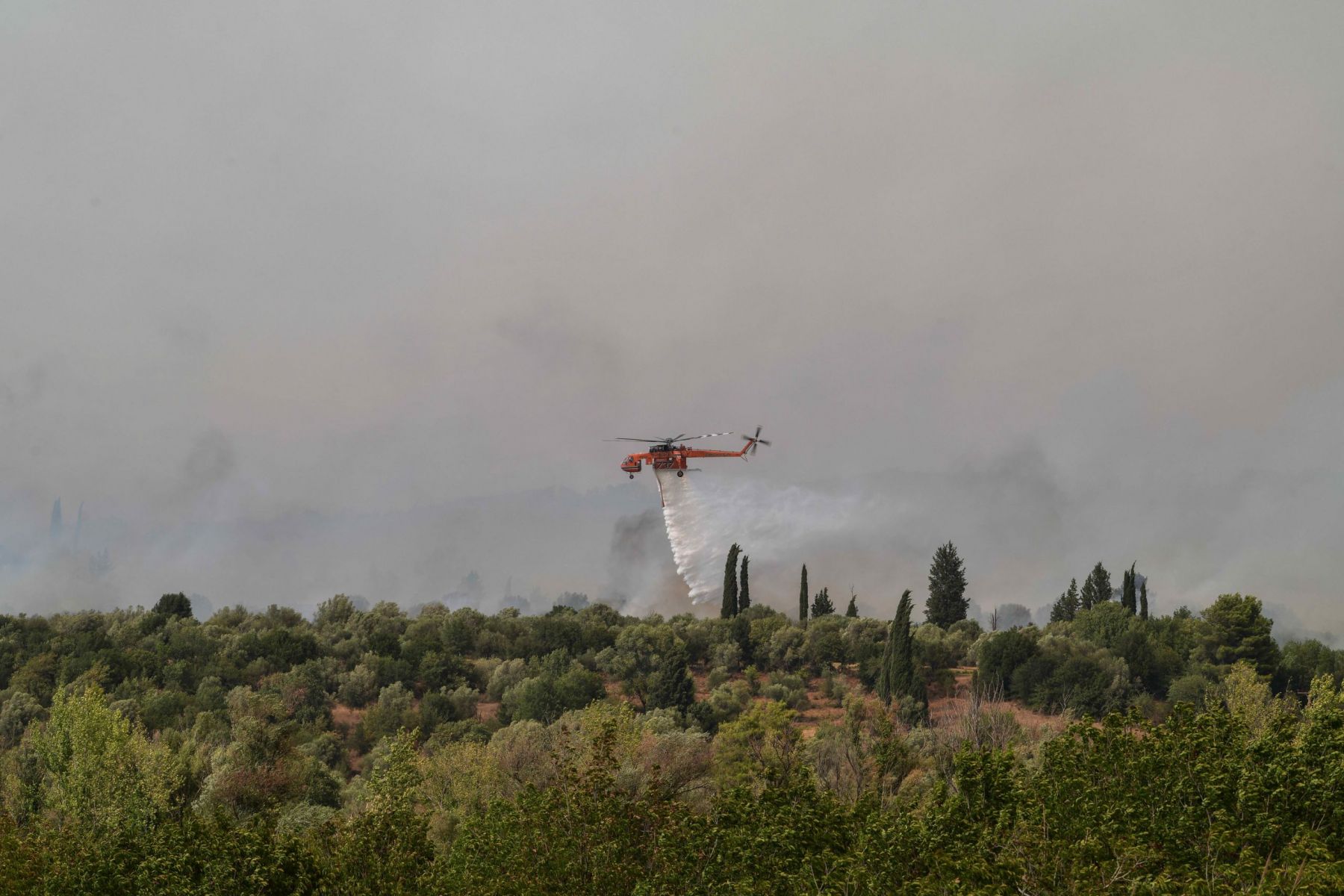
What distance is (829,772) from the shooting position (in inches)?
2331

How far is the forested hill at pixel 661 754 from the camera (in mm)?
27812

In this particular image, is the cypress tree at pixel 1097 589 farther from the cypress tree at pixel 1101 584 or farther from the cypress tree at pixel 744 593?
the cypress tree at pixel 744 593

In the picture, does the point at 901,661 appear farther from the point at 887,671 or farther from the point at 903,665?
the point at 887,671

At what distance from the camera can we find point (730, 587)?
124125mm

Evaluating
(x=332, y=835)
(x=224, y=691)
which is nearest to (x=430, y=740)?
(x=224, y=691)

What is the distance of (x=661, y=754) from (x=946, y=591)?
79.2m

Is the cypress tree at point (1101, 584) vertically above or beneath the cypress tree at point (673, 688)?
above

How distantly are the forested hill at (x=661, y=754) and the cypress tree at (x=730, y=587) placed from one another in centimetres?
345

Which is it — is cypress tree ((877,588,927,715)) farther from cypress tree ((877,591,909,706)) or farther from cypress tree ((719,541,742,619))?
cypress tree ((719,541,742,619))

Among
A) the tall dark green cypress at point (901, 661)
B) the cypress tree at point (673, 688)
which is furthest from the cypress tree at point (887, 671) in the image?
the cypress tree at point (673, 688)

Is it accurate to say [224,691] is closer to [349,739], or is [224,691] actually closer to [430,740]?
[349,739]

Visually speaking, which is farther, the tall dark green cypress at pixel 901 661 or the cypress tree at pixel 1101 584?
the cypress tree at pixel 1101 584

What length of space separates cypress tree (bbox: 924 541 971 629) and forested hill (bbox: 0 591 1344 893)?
921cm

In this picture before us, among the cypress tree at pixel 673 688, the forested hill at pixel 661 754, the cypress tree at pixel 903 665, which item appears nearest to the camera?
the forested hill at pixel 661 754
